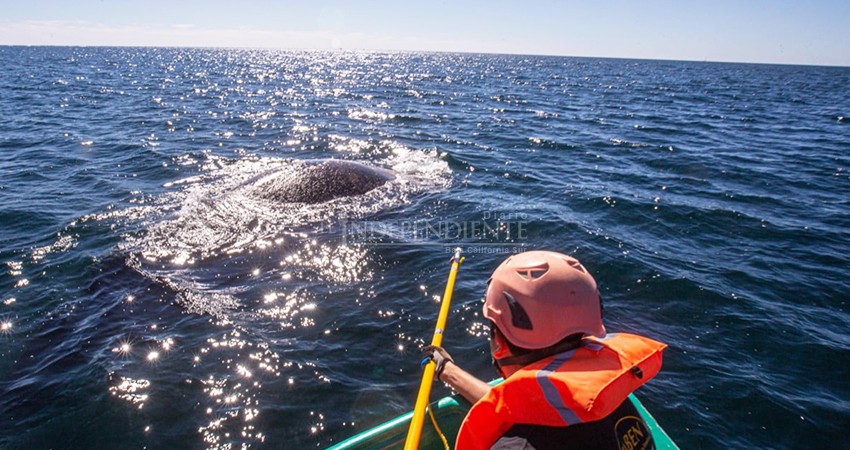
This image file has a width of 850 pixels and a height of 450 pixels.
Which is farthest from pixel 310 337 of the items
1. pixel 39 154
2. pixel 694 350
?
pixel 39 154

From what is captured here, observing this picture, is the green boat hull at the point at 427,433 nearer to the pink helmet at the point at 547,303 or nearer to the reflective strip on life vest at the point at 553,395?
the pink helmet at the point at 547,303

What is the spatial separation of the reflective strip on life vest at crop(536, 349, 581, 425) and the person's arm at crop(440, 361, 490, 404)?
1125 millimetres

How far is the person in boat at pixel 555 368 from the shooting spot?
225 centimetres

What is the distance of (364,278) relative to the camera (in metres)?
8.34

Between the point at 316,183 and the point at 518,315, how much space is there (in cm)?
996

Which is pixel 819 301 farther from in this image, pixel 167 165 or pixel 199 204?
pixel 167 165

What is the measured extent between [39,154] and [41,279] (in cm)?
1158

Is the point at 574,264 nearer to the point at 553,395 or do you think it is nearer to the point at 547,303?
the point at 547,303

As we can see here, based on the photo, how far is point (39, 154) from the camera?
16.5 m

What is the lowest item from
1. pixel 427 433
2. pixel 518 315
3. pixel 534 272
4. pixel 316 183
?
pixel 427 433

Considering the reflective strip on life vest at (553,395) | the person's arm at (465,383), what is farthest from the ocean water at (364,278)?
the reflective strip on life vest at (553,395)

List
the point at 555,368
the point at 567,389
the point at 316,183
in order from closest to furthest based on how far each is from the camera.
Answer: the point at 567,389, the point at 555,368, the point at 316,183

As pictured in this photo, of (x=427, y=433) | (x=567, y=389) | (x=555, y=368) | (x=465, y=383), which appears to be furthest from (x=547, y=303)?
(x=427, y=433)

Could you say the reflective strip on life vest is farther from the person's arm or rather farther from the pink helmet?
the person's arm
